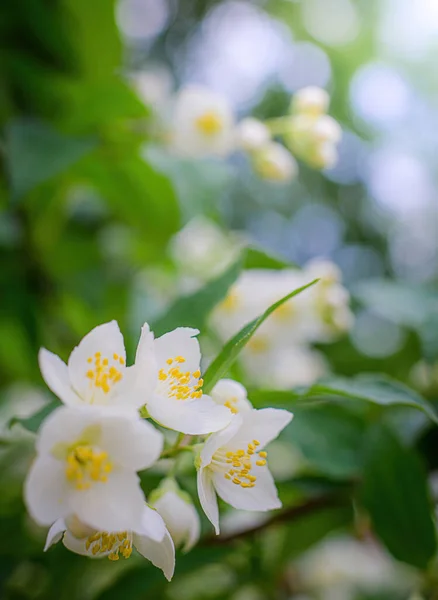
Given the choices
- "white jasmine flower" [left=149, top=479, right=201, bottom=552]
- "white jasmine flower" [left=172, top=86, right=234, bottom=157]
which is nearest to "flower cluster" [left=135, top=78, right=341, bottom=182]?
"white jasmine flower" [left=172, top=86, right=234, bottom=157]

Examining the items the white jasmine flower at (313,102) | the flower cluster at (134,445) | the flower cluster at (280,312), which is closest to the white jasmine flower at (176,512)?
the flower cluster at (134,445)

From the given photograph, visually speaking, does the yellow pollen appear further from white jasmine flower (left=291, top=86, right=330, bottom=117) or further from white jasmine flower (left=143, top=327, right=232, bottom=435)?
white jasmine flower (left=291, top=86, right=330, bottom=117)

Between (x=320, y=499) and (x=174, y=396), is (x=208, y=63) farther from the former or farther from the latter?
(x=174, y=396)

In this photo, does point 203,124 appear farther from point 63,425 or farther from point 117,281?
point 63,425

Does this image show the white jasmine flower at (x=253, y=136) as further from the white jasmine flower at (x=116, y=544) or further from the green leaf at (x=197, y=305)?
the white jasmine flower at (x=116, y=544)

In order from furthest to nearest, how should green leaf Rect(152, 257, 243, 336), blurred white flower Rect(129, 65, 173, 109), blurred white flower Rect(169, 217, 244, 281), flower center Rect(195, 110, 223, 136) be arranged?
blurred white flower Rect(129, 65, 173, 109) → blurred white flower Rect(169, 217, 244, 281) → flower center Rect(195, 110, 223, 136) → green leaf Rect(152, 257, 243, 336)

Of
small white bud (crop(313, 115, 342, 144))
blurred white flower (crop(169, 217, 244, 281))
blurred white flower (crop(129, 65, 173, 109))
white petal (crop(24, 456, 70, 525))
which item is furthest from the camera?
blurred white flower (crop(129, 65, 173, 109))
